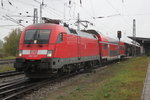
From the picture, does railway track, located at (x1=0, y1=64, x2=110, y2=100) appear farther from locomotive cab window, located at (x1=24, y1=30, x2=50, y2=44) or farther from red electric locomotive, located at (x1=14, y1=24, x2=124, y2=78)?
locomotive cab window, located at (x1=24, y1=30, x2=50, y2=44)

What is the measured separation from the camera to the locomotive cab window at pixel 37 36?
12078 millimetres

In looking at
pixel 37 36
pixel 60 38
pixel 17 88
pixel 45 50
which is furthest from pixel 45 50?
pixel 17 88

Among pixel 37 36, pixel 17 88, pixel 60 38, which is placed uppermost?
pixel 37 36

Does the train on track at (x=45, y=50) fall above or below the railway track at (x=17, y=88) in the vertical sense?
above

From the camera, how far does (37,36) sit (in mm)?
12273

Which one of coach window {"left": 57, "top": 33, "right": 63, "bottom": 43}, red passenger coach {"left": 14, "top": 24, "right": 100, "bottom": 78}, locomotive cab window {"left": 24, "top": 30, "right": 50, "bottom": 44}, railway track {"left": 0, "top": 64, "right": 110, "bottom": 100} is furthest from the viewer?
coach window {"left": 57, "top": 33, "right": 63, "bottom": 43}

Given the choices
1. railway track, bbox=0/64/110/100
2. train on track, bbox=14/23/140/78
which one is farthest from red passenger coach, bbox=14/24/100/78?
railway track, bbox=0/64/110/100

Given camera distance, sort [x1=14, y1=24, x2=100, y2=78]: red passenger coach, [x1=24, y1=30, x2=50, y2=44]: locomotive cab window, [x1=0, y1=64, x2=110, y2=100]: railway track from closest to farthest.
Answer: [x1=0, y1=64, x2=110, y2=100]: railway track, [x1=14, y1=24, x2=100, y2=78]: red passenger coach, [x1=24, y1=30, x2=50, y2=44]: locomotive cab window

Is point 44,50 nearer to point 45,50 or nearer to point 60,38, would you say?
point 45,50

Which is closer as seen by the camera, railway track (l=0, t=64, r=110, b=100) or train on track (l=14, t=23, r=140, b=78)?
railway track (l=0, t=64, r=110, b=100)

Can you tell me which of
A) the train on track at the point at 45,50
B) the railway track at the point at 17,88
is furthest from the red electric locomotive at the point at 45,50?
the railway track at the point at 17,88

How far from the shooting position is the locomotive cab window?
12.1 m

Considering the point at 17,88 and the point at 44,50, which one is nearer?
the point at 17,88

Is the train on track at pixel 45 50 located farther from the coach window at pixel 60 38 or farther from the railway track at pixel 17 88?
the railway track at pixel 17 88
